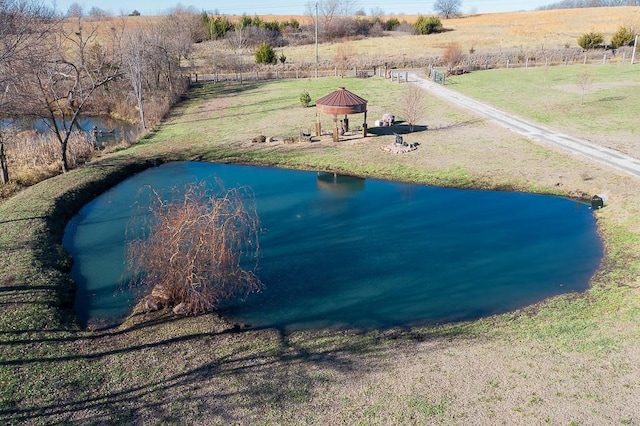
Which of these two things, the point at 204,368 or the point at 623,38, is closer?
the point at 204,368

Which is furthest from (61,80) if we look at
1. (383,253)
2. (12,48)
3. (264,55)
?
(264,55)

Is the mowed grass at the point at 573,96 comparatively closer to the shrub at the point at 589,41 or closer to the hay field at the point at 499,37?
the shrub at the point at 589,41

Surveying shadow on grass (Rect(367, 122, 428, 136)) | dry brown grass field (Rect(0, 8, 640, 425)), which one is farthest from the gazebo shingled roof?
dry brown grass field (Rect(0, 8, 640, 425))

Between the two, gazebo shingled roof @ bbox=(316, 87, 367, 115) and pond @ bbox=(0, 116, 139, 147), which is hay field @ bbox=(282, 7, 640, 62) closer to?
pond @ bbox=(0, 116, 139, 147)

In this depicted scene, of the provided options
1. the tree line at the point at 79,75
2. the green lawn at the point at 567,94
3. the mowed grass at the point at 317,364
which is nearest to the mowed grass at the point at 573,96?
the green lawn at the point at 567,94

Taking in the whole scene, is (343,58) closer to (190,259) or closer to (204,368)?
(190,259)

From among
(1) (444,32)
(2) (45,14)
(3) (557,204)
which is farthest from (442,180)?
(1) (444,32)
